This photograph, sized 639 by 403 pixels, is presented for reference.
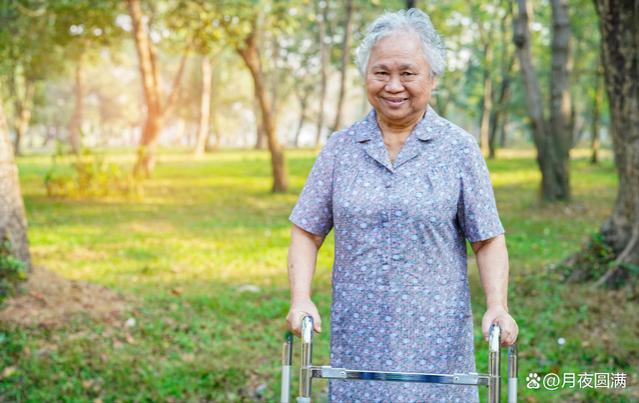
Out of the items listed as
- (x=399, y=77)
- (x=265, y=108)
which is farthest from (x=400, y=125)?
(x=265, y=108)

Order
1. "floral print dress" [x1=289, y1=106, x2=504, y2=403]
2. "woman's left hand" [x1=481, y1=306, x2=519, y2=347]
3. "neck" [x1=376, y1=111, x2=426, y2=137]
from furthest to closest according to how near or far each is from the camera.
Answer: "neck" [x1=376, y1=111, x2=426, y2=137], "floral print dress" [x1=289, y1=106, x2=504, y2=403], "woman's left hand" [x1=481, y1=306, x2=519, y2=347]

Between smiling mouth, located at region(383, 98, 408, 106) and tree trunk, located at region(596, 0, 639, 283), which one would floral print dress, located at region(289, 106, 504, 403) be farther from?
tree trunk, located at region(596, 0, 639, 283)

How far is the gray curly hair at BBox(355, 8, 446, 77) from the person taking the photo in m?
2.73

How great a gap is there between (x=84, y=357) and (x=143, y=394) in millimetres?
639

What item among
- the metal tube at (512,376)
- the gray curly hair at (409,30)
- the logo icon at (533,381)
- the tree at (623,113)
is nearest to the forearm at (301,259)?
the gray curly hair at (409,30)

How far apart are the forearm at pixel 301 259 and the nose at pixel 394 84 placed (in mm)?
604

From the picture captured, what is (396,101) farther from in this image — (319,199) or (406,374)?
(406,374)

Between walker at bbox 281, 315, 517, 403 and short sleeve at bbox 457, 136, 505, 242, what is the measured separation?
35 cm

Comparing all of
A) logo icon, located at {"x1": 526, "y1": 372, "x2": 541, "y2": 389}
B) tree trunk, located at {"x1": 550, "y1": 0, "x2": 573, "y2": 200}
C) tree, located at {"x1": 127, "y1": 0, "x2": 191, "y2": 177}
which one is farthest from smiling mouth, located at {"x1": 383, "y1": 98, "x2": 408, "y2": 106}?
tree, located at {"x1": 127, "y1": 0, "x2": 191, "y2": 177}

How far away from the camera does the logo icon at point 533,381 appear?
18.1ft

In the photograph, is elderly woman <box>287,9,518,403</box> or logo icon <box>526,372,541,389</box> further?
logo icon <box>526,372,541,389</box>

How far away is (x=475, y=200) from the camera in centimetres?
269

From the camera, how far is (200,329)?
22.0 feet

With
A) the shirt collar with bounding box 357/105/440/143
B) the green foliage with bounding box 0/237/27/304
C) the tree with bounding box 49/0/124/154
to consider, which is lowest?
the green foliage with bounding box 0/237/27/304
